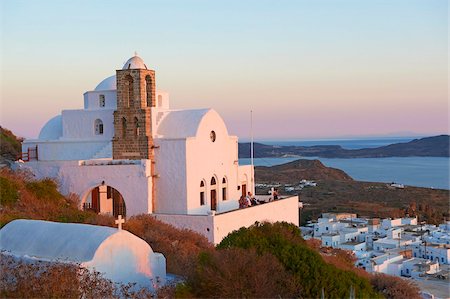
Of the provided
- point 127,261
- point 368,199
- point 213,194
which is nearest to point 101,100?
point 213,194

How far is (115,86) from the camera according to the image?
925 inches

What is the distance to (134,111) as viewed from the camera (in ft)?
71.9

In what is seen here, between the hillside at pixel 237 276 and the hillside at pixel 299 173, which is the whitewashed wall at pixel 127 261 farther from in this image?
the hillside at pixel 299 173

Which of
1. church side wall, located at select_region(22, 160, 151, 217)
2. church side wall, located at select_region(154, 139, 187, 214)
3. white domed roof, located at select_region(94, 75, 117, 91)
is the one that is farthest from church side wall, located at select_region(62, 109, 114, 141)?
church side wall, located at select_region(154, 139, 187, 214)

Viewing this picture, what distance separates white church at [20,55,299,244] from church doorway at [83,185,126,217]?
1.5 inches

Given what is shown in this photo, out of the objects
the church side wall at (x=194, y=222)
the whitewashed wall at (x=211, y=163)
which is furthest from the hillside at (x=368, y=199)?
the church side wall at (x=194, y=222)

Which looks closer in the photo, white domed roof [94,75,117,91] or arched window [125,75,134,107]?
arched window [125,75,134,107]

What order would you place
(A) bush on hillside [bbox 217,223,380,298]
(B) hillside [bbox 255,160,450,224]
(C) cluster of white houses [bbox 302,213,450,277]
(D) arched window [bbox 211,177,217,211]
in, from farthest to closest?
1. (B) hillside [bbox 255,160,450,224]
2. (C) cluster of white houses [bbox 302,213,450,277]
3. (D) arched window [bbox 211,177,217,211]
4. (A) bush on hillside [bbox 217,223,380,298]

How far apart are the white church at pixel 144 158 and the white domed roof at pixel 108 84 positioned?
45mm

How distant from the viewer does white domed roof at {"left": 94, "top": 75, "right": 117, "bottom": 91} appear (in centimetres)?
2353

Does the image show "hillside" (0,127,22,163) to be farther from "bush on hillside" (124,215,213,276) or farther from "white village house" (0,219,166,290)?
"white village house" (0,219,166,290)

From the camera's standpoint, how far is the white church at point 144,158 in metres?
20.9

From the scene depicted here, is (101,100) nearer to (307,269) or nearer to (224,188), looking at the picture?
(224,188)

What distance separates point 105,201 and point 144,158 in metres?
2.81
